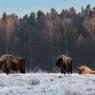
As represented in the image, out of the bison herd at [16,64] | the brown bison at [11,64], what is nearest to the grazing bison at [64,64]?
the bison herd at [16,64]

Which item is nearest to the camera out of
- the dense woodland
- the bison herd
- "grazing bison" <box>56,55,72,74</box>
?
the bison herd

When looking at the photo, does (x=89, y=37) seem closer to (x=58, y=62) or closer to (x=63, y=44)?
(x=63, y=44)

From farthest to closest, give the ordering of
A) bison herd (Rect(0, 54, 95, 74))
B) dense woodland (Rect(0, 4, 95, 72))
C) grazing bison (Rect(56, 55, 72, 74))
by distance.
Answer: dense woodland (Rect(0, 4, 95, 72)) → grazing bison (Rect(56, 55, 72, 74)) → bison herd (Rect(0, 54, 95, 74))

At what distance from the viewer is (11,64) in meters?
19.2

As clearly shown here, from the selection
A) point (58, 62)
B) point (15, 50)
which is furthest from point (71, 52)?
point (58, 62)

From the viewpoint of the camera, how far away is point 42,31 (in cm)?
10388

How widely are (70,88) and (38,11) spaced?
108797mm

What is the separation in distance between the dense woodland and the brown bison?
214ft

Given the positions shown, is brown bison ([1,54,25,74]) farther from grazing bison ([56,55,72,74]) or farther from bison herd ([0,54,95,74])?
grazing bison ([56,55,72,74])

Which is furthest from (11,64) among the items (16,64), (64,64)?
(64,64)

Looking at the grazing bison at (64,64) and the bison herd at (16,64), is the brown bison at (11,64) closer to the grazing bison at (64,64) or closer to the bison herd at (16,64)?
the bison herd at (16,64)

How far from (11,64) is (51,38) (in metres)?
80.2

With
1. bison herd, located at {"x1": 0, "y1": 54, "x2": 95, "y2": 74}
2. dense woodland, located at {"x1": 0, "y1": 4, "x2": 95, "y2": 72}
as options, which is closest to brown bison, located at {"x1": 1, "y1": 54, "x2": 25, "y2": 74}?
bison herd, located at {"x1": 0, "y1": 54, "x2": 95, "y2": 74}

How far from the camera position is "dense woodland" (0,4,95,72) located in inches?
3671
